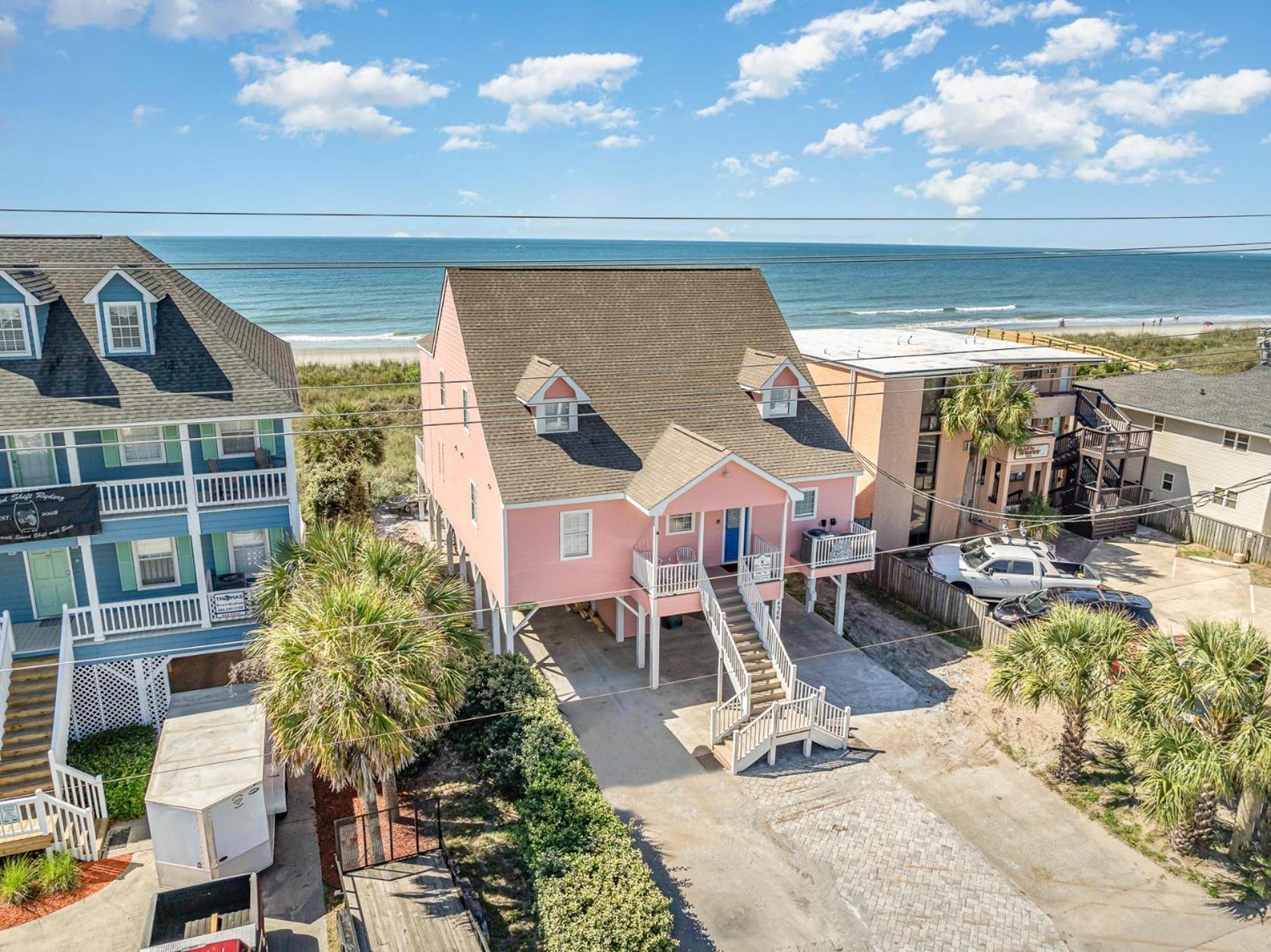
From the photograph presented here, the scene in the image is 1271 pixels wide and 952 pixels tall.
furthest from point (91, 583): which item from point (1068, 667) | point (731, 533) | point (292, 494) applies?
point (1068, 667)

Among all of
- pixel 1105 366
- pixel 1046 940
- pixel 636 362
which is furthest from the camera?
pixel 1105 366

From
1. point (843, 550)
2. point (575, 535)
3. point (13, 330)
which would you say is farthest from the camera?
point (843, 550)

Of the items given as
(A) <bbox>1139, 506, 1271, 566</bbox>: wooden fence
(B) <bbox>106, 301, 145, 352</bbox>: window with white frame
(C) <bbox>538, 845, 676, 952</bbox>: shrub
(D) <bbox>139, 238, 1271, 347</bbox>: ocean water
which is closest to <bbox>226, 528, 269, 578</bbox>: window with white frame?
(B) <bbox>106, 301, 145, 352</bbox>: window with white frame

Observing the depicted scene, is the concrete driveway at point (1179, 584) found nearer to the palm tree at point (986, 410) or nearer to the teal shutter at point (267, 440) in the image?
the palm tree at point (986, 410)

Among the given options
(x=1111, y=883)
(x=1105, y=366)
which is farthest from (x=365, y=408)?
(x=1105, y=366)

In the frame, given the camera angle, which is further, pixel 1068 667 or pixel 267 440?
pixel 267 440

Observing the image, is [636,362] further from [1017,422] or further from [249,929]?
[249,929]

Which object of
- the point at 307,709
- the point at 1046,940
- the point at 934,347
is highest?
the point at 934,347

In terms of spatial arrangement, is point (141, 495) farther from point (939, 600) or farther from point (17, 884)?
point (939, 600)

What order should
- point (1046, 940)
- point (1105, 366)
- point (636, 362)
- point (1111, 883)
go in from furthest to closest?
point (1105, 366)
point (636, 362)
point (1111, 883)
point (1046, 940)
